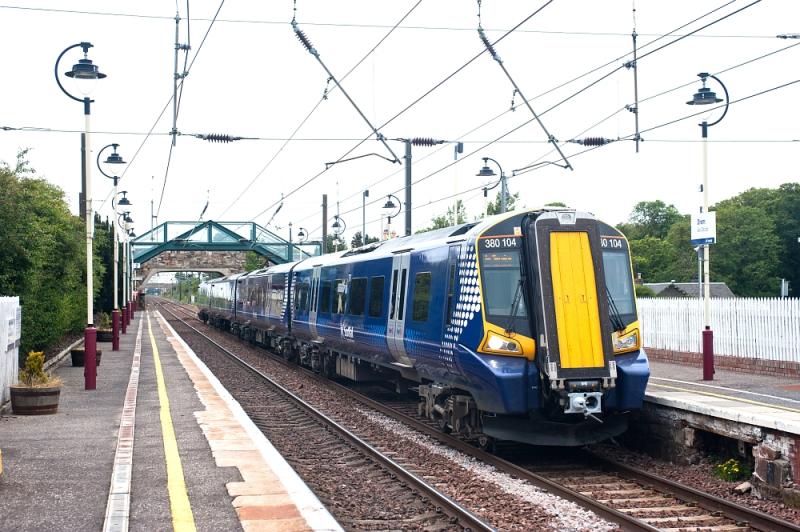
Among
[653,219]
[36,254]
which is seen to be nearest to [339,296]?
[36,254]

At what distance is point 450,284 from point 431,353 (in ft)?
3.67

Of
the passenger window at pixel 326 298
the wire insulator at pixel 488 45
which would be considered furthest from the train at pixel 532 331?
the passenger window at pixel 326 298

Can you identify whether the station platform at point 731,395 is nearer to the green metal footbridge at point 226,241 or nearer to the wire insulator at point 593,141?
the wire insulator at point 593,141

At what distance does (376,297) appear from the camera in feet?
51.4

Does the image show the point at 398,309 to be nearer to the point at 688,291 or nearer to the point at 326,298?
the point at 326,298

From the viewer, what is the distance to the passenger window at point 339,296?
18391 mm

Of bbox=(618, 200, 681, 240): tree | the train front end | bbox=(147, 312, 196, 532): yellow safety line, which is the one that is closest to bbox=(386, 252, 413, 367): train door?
the train front end

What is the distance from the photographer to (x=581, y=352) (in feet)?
33.9

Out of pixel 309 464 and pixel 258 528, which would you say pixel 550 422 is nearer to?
pixel 309 464

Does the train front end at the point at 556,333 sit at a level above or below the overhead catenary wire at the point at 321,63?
below

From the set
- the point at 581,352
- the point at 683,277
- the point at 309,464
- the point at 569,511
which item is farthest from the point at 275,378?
the point at 683,277

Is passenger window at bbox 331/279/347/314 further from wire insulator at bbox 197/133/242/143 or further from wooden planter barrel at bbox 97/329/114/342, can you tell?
wooden planter barrel at bbox 97/329/114/342

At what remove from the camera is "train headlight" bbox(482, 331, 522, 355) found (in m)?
10.3

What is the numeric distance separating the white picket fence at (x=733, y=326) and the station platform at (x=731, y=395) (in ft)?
2.63
